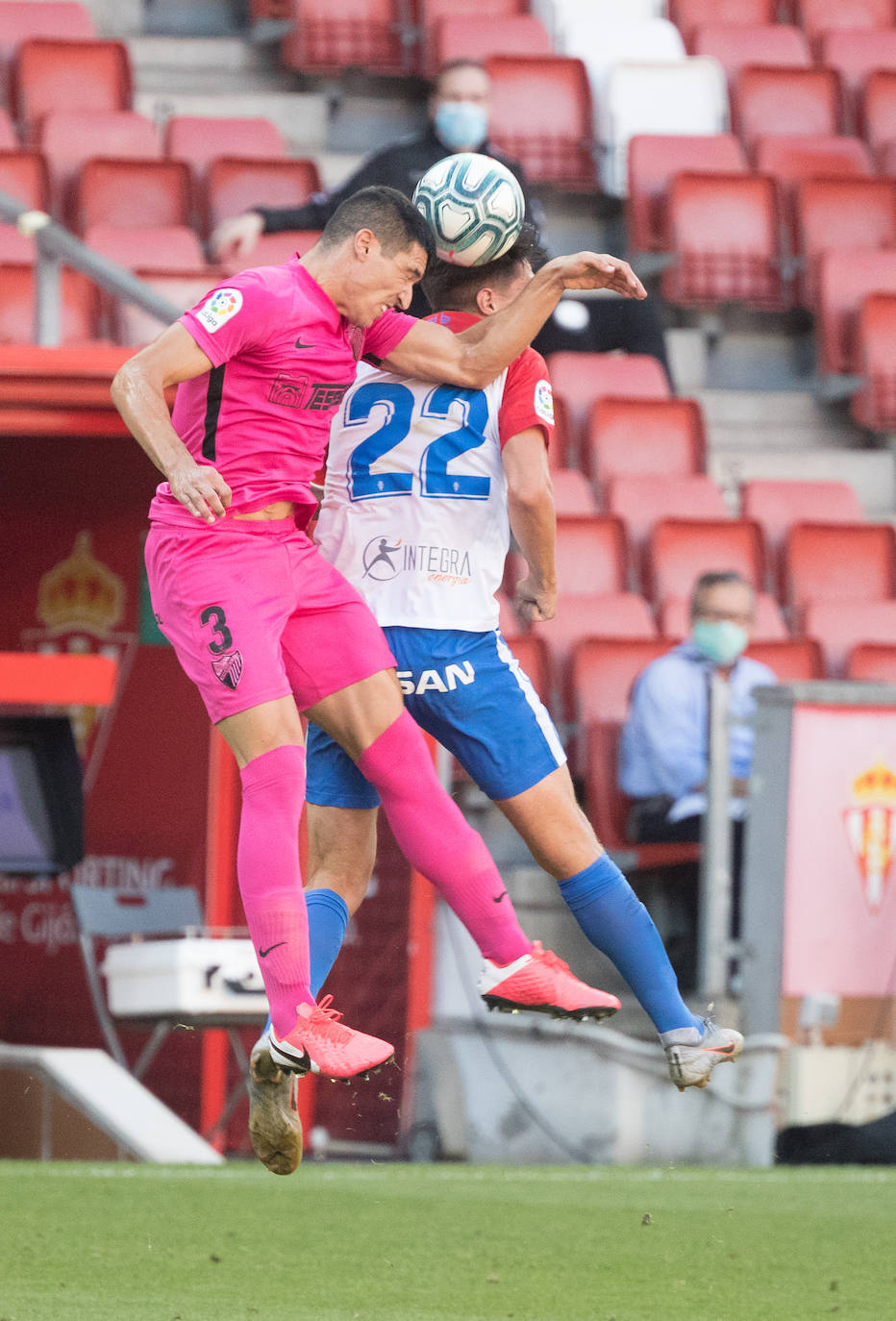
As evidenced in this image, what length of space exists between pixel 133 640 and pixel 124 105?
381 centimetres

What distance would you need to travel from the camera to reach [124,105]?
11.1 metres

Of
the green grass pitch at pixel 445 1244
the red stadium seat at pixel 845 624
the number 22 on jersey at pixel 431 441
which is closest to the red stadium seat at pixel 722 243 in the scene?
the red stadium seat at pixel 845 624

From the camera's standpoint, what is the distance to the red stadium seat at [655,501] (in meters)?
9.45

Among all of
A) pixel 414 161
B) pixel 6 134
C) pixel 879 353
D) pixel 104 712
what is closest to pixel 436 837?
pixel 104 712

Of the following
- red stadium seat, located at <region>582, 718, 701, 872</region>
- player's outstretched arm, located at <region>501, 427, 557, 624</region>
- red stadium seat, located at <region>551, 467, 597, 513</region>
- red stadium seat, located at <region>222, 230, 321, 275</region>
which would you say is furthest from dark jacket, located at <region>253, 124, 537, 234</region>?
player's outstretched arm, located at <region>501, 427, 557, 624</region>

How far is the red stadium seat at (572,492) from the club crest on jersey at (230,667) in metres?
5.30

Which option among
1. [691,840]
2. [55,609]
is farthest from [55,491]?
[691,840]

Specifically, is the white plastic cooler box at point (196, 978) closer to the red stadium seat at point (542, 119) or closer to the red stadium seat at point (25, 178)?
the red stadium seat at point (25, 178)

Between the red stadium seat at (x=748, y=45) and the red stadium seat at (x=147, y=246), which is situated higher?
the red stadium seat at (x=748, y=45)

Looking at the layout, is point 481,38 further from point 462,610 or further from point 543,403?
point 462,610

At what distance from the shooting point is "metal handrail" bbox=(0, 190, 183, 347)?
684 cm

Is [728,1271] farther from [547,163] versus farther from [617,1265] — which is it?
[547,163]

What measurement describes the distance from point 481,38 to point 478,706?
8.24 metres

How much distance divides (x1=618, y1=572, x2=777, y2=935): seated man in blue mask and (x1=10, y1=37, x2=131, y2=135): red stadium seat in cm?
498
